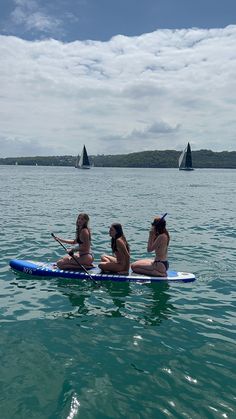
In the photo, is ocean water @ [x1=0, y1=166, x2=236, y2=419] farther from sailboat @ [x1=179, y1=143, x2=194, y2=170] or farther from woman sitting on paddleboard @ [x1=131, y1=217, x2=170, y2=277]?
sailboat @ [x1=179, y1=143, x2=194, y2=170]

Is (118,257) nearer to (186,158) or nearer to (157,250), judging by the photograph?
(157,250)

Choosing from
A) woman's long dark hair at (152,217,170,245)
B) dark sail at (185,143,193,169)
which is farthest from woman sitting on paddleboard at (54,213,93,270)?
dark sail at (185,143,193,169)

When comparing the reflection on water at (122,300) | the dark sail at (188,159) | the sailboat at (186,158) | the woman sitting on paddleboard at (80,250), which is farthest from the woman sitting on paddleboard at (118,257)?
the dark sail at (188,159)

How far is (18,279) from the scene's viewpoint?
13.6m

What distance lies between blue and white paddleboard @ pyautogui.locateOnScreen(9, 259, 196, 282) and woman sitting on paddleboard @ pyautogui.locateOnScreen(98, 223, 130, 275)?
0.23m

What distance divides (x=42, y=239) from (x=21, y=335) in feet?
36.7

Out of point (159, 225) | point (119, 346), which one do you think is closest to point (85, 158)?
point (159, 225)

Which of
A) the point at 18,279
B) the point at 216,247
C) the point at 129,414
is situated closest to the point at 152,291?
the point at 18,279

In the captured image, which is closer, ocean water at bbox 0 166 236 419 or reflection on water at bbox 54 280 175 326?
ocean water at bbox 0 166 236 419

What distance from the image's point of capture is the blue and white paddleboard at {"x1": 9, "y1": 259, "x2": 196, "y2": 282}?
13305mm

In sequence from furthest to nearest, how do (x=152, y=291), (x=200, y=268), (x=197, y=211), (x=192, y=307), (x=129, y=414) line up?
(x=197, y=211)
(x=200, y=268)
(x=152, y=291)
(x=192, y=307)
(x=129, y=414)

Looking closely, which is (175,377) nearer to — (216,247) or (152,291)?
(152,291)

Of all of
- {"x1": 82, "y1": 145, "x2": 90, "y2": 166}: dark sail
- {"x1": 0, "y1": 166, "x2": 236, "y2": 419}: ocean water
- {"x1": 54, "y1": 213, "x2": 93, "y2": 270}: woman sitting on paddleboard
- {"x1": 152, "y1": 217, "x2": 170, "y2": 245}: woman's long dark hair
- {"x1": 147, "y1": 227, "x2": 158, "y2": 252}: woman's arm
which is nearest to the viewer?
{"x1": 0, "y1": 166, "x2": 236, "y2": 419}: ocean water

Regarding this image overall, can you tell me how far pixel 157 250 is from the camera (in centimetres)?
1333
